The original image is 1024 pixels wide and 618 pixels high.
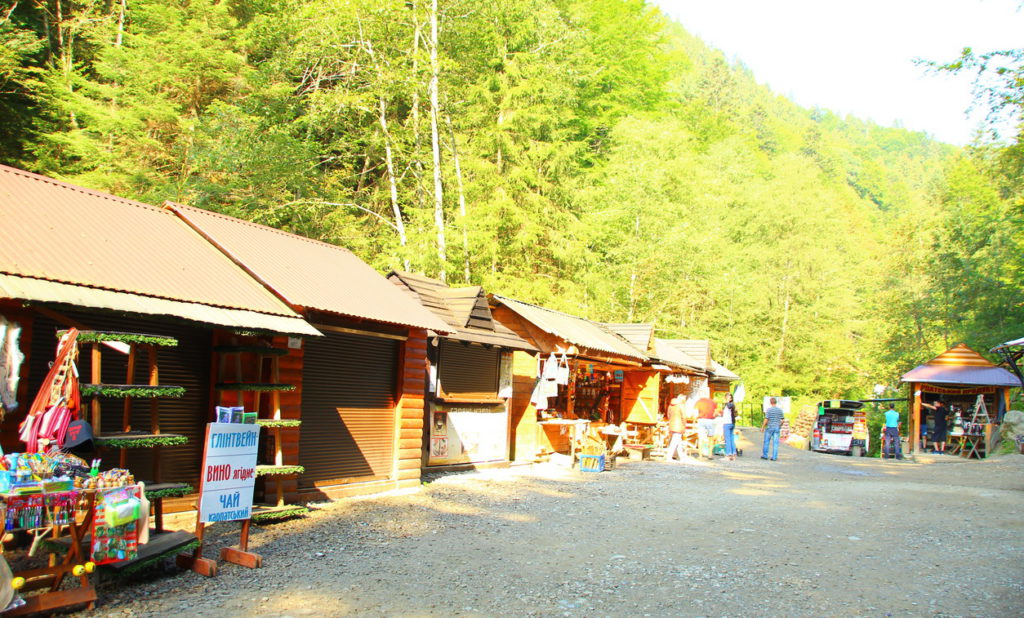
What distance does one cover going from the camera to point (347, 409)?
34.7ft

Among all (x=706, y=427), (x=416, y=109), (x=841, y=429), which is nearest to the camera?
(x=706, y=427)

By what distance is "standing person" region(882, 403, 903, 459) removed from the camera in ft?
81.1

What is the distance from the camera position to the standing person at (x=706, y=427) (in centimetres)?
2053

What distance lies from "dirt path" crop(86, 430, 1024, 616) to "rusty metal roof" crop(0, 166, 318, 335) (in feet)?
8.77

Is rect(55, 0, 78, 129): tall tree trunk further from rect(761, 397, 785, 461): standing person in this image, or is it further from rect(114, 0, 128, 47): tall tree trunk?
rect(761, 397, 785, 461): standing person

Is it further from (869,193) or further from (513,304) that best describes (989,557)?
(869,193)

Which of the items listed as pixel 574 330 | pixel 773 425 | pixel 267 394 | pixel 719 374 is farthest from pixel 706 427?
pixel 267 394

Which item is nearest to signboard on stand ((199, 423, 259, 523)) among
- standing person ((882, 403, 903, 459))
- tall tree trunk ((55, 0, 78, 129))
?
tall tree trunk ((55, 0, 78, 129))

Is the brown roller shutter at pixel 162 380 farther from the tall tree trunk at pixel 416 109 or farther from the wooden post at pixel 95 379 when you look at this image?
the tall tree trunk at pixel 416 109

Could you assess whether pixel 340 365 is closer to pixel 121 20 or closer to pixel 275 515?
pixel 275 515

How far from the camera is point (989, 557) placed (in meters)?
8.33

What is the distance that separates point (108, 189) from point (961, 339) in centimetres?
3549

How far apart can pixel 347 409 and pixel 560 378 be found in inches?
255

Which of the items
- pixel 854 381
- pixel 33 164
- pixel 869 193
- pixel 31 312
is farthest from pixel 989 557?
pixel 869 193
